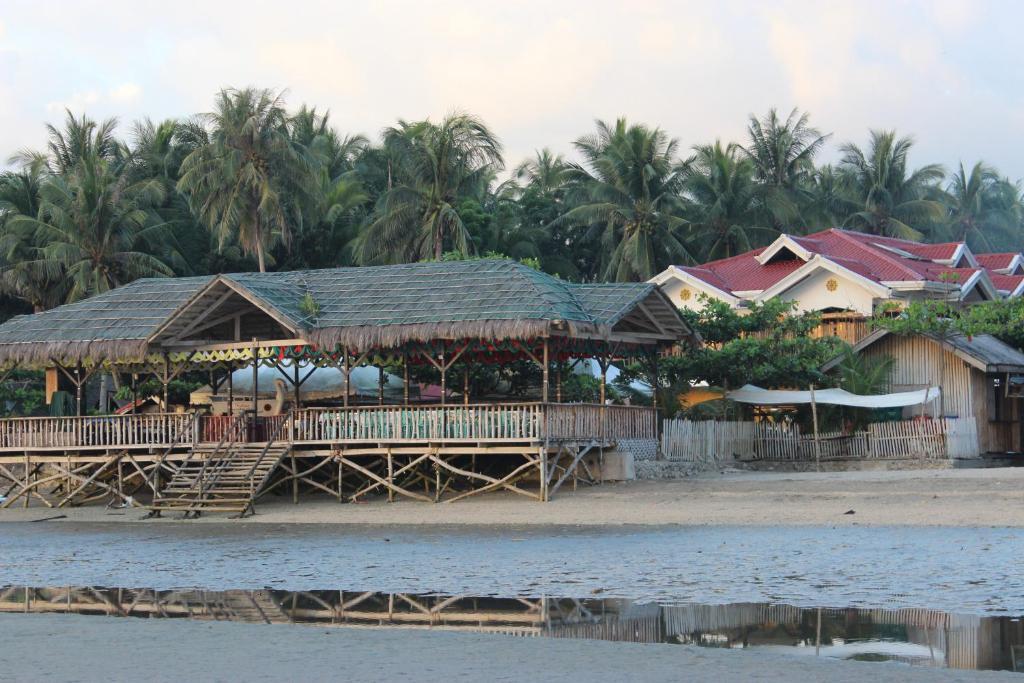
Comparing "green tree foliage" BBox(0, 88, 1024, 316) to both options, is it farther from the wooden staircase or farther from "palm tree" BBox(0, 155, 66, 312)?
the wooden staircase

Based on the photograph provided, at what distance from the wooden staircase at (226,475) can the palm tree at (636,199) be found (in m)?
25.0

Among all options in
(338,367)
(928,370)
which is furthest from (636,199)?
(338,367)

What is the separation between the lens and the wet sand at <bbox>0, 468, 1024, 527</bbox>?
21.5 m

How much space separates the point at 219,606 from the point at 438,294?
47.9ft

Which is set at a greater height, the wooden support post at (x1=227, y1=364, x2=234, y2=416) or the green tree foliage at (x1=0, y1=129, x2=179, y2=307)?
the green tree foliage at (x1=0, y1=129, x2=179, y2=307)

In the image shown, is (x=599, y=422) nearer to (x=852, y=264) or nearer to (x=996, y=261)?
(x=852, y=264)

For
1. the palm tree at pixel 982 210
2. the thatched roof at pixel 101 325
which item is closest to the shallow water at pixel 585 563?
the thatched roof at pixel 101 325

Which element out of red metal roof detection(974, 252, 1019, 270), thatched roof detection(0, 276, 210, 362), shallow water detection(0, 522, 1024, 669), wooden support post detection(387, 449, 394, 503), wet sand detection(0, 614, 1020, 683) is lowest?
wet sand detection(0, 614, 1020, 683)

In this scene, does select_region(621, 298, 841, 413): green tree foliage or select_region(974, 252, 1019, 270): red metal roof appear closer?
select_region(621, 298, 841, 413): green tree foliage

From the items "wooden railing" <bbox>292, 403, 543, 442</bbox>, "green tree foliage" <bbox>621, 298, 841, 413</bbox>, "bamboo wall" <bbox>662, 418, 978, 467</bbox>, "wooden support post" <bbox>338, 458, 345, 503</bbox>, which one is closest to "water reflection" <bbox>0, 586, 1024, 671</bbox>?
"wooden railing" <bbox>292, 403, 543, 442</bbox>

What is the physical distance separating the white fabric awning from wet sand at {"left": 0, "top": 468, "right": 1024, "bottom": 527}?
3439mm

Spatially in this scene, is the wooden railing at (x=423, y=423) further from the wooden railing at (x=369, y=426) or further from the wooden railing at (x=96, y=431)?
the wooden railing at (x=96, y=431)

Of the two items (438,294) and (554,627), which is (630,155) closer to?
(438,294)

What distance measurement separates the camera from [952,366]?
3512 centimetres
